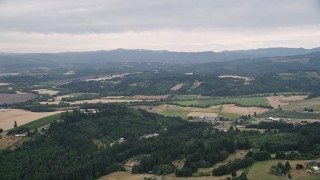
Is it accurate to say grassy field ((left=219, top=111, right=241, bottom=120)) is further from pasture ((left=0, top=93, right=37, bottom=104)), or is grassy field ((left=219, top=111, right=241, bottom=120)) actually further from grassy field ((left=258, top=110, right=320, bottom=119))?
pasture ((left=0, top=93, right=37, bottom=104))

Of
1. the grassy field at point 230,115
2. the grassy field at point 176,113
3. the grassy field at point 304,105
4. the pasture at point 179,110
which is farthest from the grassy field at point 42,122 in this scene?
the grassy field at point 304,105

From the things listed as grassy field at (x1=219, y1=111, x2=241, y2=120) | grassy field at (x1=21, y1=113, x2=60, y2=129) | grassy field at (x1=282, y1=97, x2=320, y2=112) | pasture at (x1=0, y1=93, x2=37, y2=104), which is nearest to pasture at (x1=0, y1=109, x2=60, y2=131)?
grassy field at (x1=21, y1=113, x2=60, y2=129)

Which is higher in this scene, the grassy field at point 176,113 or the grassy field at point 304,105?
the grassy field at point 304,105

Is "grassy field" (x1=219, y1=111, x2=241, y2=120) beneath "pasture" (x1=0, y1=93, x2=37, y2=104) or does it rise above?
above

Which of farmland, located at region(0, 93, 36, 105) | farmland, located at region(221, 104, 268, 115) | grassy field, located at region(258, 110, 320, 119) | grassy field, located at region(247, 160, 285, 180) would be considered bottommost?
farmland, located at region(0, 93, 36, 105)

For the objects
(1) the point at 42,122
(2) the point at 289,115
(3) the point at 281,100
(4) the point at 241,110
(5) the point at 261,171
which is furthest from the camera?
(3) the point at 281,100

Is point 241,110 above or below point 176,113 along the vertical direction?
above

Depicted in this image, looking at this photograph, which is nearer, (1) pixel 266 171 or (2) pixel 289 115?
(1) pixel 266 171

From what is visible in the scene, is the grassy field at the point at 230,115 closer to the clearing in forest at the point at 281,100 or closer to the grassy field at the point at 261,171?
the clearing in forest at the point at 281,100

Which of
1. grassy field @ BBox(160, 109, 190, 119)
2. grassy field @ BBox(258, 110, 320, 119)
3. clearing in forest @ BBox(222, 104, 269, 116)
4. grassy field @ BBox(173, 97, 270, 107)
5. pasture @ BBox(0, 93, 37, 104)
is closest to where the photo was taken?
grassy field @ BBox(258, 110, 320, 119)

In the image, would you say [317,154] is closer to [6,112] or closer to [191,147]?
[191,147]

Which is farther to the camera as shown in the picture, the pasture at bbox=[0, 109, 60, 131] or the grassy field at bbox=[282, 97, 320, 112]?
the grassy field at bbox=[282, 97, 320, 112]

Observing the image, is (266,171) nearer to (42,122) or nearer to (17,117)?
(42,122)

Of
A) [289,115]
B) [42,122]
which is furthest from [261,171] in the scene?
[42,122]
